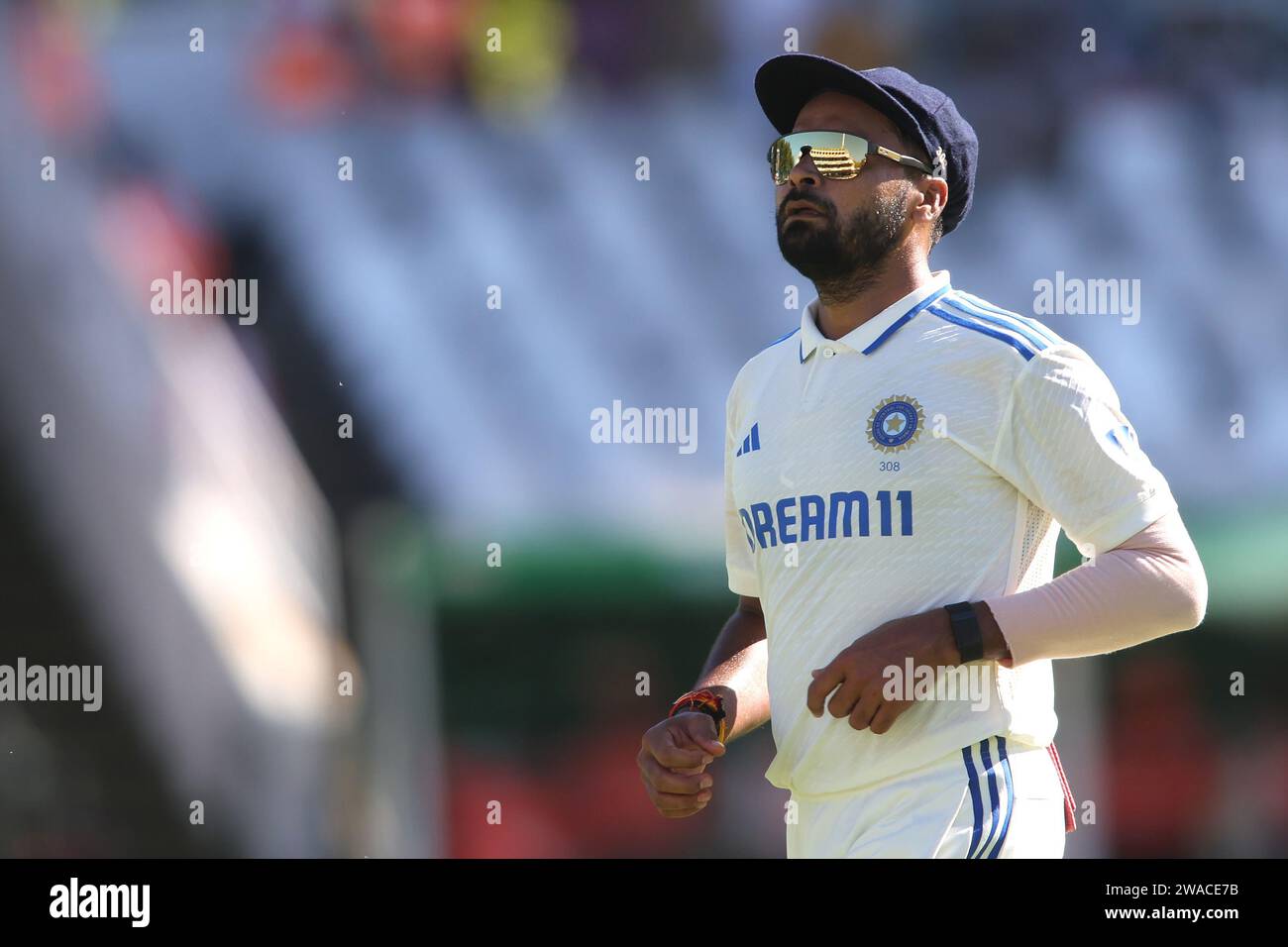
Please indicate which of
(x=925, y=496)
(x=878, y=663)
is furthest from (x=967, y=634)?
(x=925, y=496)

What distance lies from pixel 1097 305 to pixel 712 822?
225 cm

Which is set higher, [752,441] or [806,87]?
[806,87]

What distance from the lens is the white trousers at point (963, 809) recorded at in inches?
76.9

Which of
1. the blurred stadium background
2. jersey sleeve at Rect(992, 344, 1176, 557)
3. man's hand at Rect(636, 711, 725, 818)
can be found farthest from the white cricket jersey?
the blurred stadium background

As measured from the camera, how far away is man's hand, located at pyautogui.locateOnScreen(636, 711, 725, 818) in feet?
6.57

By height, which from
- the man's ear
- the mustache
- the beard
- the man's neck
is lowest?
the man's neck

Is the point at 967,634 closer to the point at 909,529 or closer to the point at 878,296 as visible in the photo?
the point at 909,529

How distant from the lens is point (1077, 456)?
195 centimetres

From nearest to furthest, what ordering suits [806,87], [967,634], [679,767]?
[967,634] → [679,767] → [806,87]

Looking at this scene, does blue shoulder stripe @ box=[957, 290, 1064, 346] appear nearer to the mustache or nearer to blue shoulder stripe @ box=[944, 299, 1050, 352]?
blue shoulder stripe @ box=[944, 299, 1050, 352]

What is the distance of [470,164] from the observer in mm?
7055

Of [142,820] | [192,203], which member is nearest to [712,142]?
[192,203]

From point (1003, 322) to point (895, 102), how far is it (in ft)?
1.13

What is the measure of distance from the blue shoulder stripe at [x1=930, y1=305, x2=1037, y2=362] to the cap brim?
10.3 inches
